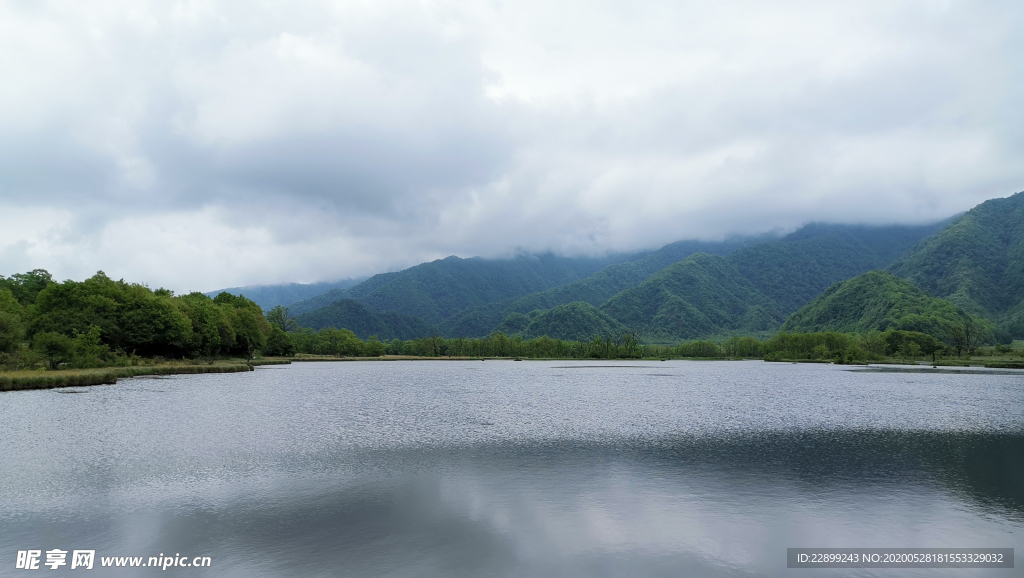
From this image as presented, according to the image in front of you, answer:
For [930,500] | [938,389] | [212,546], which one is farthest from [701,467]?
[938,389]

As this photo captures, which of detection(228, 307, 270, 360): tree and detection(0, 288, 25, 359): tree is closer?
detection(0, 288, 25, 359): tree

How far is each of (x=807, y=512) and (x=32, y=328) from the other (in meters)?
103

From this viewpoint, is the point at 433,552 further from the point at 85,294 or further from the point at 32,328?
the point at 85,294

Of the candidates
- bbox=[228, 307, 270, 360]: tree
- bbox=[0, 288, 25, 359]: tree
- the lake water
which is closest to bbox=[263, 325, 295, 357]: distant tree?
bbox=[228, 307, 270, 360]: tree

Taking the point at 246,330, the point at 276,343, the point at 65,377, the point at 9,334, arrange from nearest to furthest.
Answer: the point at 65,377
the point at 9,334
the point at 246,330
the point at 276,343

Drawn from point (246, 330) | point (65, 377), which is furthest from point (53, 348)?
point (246, 330)

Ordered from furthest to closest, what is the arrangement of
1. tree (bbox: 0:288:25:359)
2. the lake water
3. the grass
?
tree (bbox: 0:288:25:359) → the grass → the lake water

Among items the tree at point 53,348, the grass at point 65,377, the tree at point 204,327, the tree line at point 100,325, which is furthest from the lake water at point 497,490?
the tree at point 204,327

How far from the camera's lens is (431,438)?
3369cm

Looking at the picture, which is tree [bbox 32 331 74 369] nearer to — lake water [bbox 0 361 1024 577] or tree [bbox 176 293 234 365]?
lake water [bbox 0 361 1024 577]

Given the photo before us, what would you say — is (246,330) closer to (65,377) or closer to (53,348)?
(53,348)

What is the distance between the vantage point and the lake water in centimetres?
1509

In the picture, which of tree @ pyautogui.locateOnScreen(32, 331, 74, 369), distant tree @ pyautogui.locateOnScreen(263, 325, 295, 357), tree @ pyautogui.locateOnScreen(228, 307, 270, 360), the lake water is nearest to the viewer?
the lake water

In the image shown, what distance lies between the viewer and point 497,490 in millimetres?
21500
